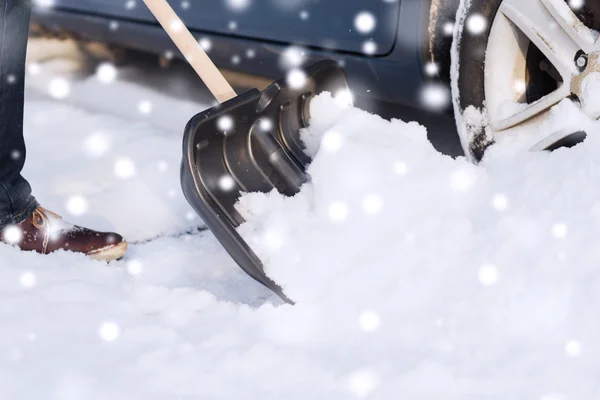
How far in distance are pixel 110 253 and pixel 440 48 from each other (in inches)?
41.7

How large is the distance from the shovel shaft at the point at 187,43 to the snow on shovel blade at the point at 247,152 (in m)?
0.10

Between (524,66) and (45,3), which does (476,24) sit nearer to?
(524,66)

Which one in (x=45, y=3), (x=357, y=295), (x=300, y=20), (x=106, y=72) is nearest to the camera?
(x=357, y=295)

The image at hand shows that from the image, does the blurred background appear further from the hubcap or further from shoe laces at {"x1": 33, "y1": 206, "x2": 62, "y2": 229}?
shoe laces at {"x1": 33, "y1": 206, "x2": 62, "y2": 229}

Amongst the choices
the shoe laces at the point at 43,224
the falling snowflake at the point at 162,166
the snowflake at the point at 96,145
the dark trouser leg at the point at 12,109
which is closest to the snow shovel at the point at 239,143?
the dark trouser leg at the point at 12,109

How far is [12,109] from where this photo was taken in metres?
1.71

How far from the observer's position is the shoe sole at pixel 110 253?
1.82m

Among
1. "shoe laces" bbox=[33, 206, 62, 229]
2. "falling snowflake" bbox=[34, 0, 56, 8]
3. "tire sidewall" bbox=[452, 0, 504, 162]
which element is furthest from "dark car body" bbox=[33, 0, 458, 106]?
"shoe laces" bbox=[33, 206, 62, 229]

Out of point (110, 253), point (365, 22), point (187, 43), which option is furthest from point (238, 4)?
point (110, 253)

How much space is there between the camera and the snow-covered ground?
125 centimetres

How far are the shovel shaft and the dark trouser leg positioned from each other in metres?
0.32

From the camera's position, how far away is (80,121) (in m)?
2.81

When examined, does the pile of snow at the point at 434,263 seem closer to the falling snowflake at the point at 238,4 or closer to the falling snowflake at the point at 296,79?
the falling snowflake at the point at 296,79

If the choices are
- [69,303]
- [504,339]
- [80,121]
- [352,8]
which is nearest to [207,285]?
[69,303]
